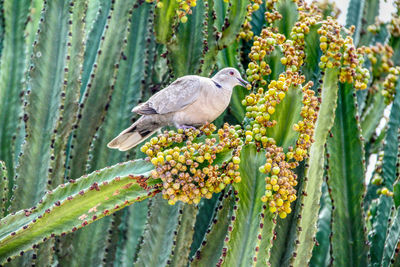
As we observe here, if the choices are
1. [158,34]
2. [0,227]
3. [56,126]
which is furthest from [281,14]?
[0,227]

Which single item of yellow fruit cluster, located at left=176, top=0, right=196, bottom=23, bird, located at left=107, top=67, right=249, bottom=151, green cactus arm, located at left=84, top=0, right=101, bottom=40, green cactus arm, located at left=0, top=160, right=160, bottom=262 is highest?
green cactus arm, located at left=84, top=0, right=101, bottom=40

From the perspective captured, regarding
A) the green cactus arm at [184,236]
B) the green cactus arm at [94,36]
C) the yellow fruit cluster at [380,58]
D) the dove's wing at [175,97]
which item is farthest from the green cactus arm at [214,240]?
the yellow fruit cluster at [380,58]

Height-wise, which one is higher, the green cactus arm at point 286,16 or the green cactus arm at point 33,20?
the green cactus arm at point 33,20

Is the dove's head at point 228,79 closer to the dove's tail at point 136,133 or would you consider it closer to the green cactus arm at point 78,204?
the dove's tail at point 136,133

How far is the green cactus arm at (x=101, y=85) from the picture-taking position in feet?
8.70

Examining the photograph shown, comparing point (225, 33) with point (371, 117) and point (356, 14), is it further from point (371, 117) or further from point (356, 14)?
point (356, 14)

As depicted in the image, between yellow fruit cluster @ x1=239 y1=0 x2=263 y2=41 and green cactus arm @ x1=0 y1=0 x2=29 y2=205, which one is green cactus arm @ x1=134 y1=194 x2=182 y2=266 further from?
yellow fruit cluster @ x1=239 y1=0 x2=263 y2=41

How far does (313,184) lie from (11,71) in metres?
1.59

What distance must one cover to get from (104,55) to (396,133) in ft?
4.58

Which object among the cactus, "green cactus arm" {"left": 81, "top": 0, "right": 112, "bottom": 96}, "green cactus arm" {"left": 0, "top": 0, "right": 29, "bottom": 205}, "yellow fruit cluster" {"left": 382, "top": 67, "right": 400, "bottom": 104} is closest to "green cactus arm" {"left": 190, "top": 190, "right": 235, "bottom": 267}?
the cactus

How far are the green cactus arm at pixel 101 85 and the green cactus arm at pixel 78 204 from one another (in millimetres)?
720

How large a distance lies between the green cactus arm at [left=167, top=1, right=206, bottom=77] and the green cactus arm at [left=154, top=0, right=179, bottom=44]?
1.5 inches

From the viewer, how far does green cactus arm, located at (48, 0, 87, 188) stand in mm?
2465

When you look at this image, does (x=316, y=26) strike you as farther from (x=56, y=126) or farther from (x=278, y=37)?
(x=56, y=126)
